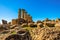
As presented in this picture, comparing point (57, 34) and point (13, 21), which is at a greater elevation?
point (13, 21)

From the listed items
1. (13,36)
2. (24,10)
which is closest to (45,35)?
(13,36)

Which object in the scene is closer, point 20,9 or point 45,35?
point 45,35

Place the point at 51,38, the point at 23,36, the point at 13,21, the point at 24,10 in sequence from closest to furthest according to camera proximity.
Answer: the point at 23,36 < the point at 51,38 < the point at 13,21 < the point at 24,10

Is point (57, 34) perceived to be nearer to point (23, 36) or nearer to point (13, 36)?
point (23, 36)

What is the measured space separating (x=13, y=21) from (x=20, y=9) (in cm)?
2702

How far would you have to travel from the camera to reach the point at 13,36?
14.0m

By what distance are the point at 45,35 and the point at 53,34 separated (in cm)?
106

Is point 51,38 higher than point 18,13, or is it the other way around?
point 18,13

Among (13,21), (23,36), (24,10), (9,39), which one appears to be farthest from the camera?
(24,10)

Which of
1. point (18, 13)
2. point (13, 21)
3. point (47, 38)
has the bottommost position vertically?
point (47, 38)

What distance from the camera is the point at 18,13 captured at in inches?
3155

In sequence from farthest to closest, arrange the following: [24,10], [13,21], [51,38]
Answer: [24,10]
[13,21]
[51,38]

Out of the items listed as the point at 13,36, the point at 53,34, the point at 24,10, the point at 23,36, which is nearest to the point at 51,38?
the point at 53,34

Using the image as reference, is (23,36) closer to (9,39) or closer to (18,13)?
(9,39)
